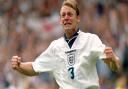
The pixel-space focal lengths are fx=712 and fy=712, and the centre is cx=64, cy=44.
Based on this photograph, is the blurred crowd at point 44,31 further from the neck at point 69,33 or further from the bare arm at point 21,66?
the neck at point 69,33

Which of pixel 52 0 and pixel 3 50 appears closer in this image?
pixel 3 50

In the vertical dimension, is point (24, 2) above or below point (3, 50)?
above

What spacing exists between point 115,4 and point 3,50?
263 centimetres

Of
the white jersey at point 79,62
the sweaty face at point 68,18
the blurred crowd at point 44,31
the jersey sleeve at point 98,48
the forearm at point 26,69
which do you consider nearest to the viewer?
the jersey sleeve at point 98,48

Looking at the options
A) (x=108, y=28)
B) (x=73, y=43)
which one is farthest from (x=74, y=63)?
(x=108, y=28)

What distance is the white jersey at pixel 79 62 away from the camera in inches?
297

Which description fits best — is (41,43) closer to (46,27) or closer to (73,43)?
(46,27)

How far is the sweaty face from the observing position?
7695 mm

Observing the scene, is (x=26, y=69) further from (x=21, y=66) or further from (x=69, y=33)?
(x=69, y=33)

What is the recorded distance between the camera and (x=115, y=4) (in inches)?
609

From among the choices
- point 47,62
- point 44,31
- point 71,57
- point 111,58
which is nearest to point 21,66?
point 47,62

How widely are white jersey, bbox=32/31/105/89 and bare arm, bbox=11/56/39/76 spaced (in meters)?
0.33

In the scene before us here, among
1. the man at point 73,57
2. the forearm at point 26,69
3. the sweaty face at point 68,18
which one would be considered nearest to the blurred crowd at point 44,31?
the forearm at point 26,69

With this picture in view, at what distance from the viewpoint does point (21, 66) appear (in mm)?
7832
